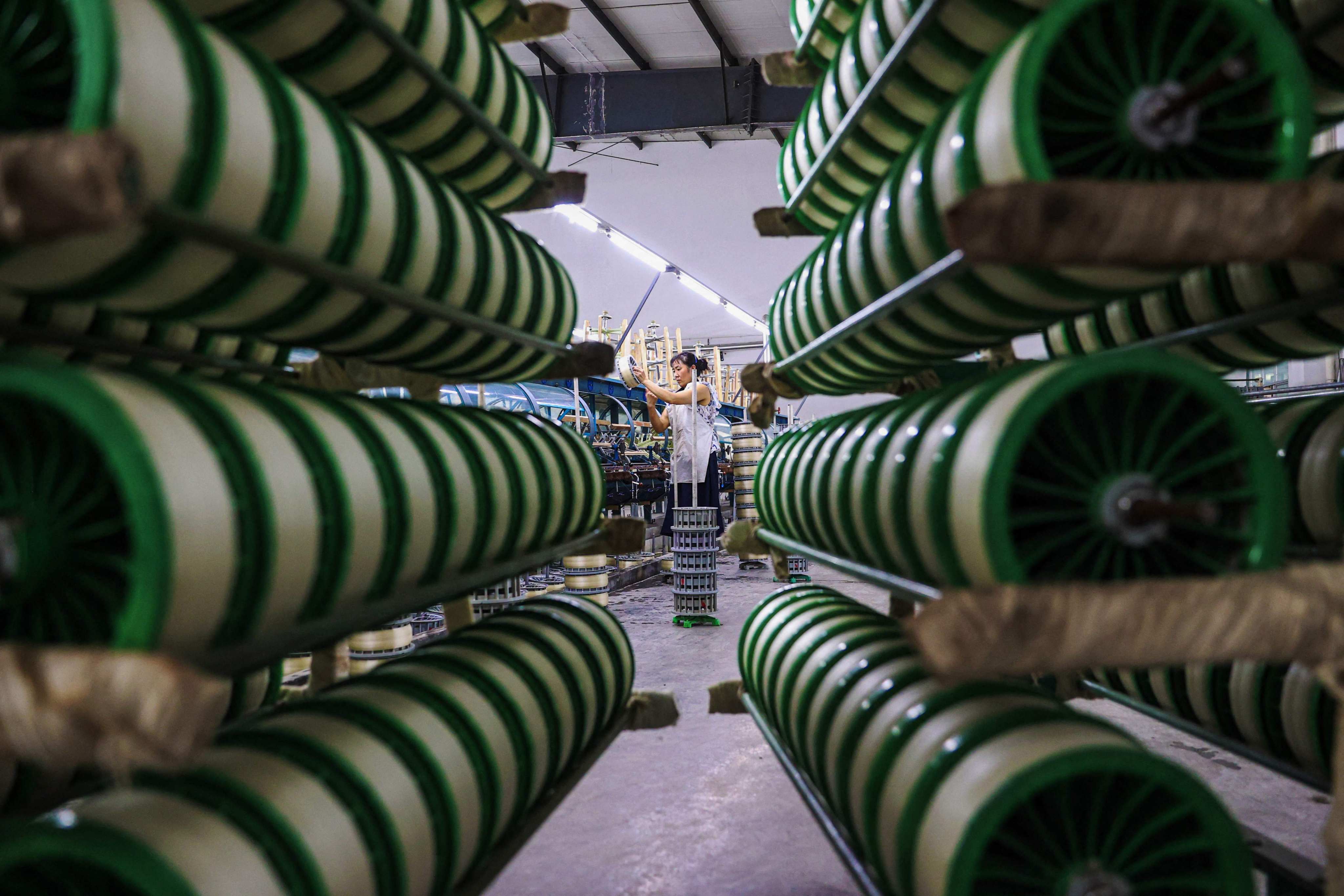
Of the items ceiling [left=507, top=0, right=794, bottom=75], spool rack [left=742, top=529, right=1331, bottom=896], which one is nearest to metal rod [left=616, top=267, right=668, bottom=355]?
ceiling [left=507, top=0, right=794, bottom=75]

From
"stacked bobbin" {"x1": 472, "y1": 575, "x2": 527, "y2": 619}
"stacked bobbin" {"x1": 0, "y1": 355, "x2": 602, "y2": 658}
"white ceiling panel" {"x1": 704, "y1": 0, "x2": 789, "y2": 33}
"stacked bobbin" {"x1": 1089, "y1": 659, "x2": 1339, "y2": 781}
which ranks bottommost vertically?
"stacked bobbin" {"x1": 472, "y1": 575, "x2": 527, "y2": 619}

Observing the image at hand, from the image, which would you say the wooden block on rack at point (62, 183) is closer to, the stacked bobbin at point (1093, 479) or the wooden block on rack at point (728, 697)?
the stacked bobbin at point (1093, 479)

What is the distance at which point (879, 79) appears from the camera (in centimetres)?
197

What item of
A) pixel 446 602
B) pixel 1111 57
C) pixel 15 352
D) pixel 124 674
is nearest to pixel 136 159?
pixel 15 352

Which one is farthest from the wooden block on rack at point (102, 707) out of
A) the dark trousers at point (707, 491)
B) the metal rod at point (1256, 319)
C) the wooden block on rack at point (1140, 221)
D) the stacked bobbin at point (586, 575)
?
the dark trousers at point (707, 491)

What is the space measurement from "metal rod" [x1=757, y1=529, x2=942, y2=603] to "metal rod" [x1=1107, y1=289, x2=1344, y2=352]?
56 cm

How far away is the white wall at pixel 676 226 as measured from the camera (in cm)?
1274

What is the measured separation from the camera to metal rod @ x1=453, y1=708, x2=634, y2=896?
67.8 inches

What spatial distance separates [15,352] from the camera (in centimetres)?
108

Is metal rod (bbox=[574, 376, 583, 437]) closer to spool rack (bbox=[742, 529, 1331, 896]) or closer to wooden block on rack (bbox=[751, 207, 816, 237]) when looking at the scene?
wooden block on rack (bbox=[751, 207, 816, 237])

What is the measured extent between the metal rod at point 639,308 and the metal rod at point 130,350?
7287 mm

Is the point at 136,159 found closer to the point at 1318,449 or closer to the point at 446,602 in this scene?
the point at 446,602

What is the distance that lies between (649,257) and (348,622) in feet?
36.9

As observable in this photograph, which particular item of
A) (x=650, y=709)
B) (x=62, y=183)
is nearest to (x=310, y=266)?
(x=62, y=183)
